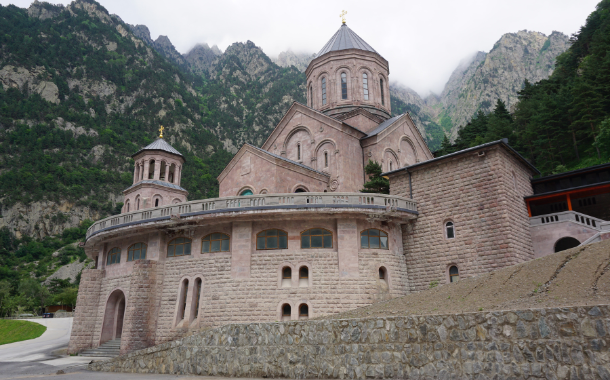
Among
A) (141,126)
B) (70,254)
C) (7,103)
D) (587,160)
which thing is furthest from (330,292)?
(7,103)

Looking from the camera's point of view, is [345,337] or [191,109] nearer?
[345,337]

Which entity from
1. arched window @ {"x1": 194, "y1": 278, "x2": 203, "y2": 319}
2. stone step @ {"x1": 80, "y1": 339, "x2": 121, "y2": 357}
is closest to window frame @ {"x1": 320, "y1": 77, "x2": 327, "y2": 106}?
arched window @ {"x1": 194, "y1": 278, "x2": 203, "y2": 319}

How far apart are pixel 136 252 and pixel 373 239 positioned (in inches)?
553

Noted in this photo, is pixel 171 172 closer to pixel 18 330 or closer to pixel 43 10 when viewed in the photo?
pixel 18 330

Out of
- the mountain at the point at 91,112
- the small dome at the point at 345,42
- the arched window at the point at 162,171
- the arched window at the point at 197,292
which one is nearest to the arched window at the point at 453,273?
the arched window at the point at 197,292

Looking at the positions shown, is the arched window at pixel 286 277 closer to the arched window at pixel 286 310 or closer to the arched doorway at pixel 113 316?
the arched window at pixel 286 310

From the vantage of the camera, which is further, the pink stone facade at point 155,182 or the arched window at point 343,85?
the arched window at point 343,85

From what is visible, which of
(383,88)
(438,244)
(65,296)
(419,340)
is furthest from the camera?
(65,296)

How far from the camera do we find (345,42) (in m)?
38.1

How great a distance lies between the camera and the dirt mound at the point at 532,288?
1056 centimetres

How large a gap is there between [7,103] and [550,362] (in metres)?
115

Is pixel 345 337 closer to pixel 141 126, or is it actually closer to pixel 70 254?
pixel 70 254

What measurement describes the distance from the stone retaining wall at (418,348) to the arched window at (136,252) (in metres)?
12.0

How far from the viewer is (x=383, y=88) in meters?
38.5
